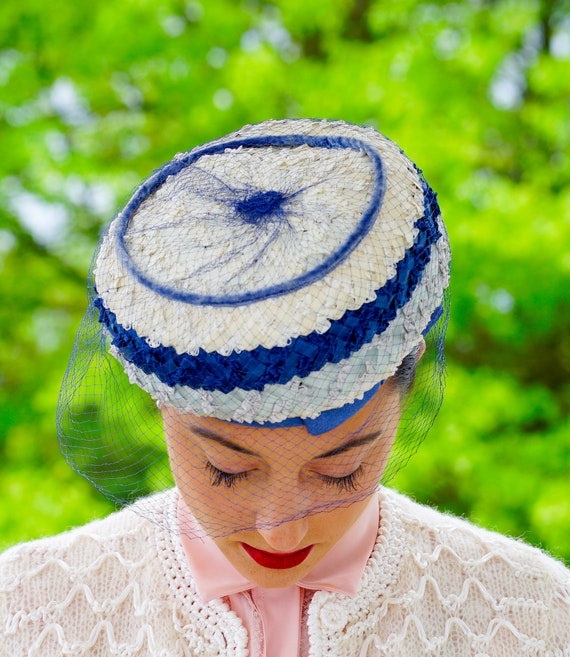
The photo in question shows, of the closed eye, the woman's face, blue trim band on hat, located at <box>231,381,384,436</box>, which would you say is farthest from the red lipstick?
blue trim band on hat, located at <box>231,381,384,436</box>

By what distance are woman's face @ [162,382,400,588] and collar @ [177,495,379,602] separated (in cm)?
14

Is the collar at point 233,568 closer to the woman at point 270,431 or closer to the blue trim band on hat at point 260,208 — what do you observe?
the woman at point 270,431

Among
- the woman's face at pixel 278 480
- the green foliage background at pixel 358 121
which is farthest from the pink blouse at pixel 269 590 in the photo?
the green foliage background at pixel 358 121

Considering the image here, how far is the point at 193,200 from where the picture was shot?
1370 millimetres

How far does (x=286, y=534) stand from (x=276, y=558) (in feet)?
0.32

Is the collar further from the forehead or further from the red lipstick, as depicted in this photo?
the forehead

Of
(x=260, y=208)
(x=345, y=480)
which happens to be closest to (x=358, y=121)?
(x=260, y=208)

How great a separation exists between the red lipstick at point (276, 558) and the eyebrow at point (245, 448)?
0.73 feet

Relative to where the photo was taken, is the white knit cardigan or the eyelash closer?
the eyelash

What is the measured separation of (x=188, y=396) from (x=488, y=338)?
3.57 meters

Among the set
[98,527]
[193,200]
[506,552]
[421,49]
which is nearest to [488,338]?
[421,49]

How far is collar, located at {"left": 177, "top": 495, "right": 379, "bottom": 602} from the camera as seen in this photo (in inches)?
62.9

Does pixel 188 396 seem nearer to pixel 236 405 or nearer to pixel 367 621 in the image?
pixel 236 405

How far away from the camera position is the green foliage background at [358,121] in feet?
12.6
